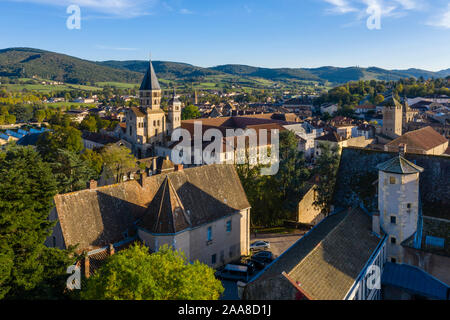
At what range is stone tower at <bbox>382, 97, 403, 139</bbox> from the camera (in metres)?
95.1

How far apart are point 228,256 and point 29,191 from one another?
17236 mm

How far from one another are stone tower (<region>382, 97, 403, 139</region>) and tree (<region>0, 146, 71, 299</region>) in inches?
3583

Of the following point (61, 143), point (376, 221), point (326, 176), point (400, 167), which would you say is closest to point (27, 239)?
point (376, 221)

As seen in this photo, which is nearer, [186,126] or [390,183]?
[390,183]

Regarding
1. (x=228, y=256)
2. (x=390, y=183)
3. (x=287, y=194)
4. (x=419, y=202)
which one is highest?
(x=390, y=183)

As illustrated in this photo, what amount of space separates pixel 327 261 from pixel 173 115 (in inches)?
3021

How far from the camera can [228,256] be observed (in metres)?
32.7

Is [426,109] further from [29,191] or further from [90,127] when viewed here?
[29,191]

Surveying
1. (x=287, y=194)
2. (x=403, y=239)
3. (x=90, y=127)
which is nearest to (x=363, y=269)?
(x=403, y=239)

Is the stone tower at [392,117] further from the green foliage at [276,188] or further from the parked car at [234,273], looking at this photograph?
the parked car at [234,273]

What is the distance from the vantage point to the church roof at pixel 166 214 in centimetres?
2737

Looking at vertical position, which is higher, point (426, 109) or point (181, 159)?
point (426, 109)

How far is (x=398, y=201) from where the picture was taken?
988 inches
